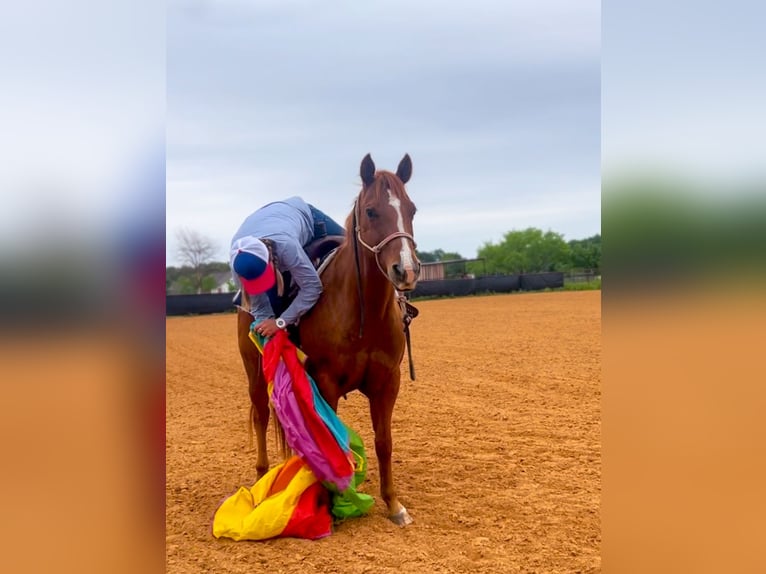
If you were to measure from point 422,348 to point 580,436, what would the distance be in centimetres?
696

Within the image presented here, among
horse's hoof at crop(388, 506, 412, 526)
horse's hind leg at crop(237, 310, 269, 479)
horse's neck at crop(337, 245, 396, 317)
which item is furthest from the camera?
horse's hind leg at crop(237, 310, 269, 479)

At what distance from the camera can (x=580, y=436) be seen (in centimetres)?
531

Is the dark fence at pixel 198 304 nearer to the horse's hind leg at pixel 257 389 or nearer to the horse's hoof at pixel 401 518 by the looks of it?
the horse's hind leg at pixel 257 389

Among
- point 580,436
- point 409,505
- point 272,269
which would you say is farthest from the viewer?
point 580,436

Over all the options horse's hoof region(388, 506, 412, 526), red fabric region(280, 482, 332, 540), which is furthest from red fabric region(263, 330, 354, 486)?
horse's hoof region(388, 506, 412, 526)

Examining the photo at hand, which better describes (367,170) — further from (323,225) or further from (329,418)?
(329,418)

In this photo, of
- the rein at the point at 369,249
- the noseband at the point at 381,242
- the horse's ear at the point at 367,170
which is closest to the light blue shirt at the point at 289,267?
the rein at the point at 369,249

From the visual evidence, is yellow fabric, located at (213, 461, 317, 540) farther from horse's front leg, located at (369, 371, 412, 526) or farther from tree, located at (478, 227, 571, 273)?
tree, located at (478, 227, 571, 273)

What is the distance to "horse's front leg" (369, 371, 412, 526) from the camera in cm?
376

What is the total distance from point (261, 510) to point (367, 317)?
134 centimetres

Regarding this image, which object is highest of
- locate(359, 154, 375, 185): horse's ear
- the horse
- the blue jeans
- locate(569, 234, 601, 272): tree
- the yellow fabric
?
locate(569, 234, 601, 272): tree
